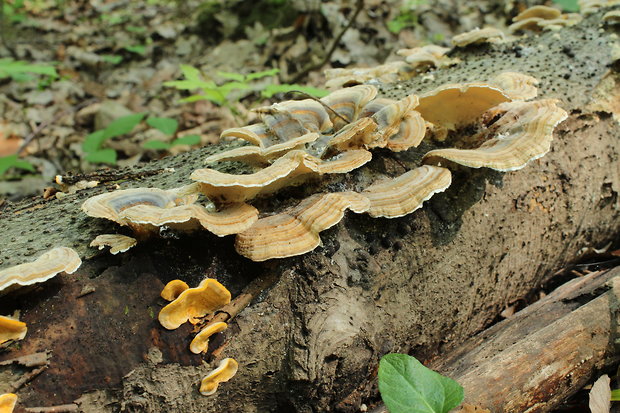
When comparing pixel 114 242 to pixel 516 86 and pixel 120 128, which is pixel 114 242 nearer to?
pixel 516 86

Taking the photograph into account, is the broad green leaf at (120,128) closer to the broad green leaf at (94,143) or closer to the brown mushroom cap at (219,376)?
the broad green leaf at (94,143)

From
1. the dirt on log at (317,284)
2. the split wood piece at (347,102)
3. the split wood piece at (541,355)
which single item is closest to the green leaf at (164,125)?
the dirt on log at (317,284)

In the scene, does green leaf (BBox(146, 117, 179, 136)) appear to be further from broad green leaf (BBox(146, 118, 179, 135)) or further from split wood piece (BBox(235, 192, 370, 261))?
split wood piece (BBox(235, 192, 370, 261))

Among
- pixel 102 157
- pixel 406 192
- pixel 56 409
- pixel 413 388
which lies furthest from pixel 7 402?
pixel 102 157

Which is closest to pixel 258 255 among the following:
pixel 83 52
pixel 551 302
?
pixel 551 302

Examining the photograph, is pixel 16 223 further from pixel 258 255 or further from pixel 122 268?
pixel 258 255

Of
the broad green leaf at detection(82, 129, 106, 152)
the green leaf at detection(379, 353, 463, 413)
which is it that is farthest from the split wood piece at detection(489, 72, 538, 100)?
the broad green leaf at detection(82, 129, 106, 152)
